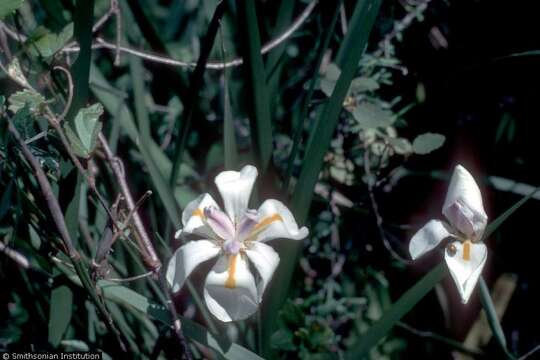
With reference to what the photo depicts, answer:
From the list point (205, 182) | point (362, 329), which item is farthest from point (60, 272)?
point (362, 329)

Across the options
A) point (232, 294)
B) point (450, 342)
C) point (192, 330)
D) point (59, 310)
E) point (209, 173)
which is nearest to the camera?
point (232, 294)

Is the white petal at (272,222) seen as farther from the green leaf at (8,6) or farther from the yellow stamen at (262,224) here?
the green leaf at (8,6)

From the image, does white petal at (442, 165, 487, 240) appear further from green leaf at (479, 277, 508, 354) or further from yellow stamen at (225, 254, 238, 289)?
yellow stamen at (225, 254, 238, 289)

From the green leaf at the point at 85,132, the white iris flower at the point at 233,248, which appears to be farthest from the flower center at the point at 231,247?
the green leaf at the point at 85,132

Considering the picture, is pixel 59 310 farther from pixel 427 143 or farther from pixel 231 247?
pixel 427 143

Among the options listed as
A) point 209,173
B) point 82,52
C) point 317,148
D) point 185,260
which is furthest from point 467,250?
point 209,173

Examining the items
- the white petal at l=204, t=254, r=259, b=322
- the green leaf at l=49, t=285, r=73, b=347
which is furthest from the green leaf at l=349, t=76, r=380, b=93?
the green leaf at l=49, t=285, r=73, b=347
